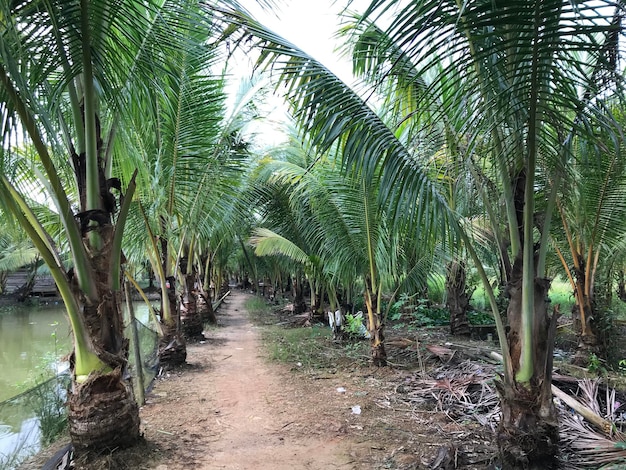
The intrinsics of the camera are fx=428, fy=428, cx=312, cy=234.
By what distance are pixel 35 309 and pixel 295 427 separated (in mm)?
22717

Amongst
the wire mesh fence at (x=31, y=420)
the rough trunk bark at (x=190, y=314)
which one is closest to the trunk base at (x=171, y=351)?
the rough trunk bark at (x=190, y=314)

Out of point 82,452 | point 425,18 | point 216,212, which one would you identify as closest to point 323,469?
point 82,452

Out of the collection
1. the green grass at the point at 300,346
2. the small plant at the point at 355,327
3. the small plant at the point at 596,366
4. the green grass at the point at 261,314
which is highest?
the small plant at the point at 355,327

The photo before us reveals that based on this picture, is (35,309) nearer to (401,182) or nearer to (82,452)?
(82,452)

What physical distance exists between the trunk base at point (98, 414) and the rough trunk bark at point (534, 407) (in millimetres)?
2856

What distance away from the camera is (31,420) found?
322 cm

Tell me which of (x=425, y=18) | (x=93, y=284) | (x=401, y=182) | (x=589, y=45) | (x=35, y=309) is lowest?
(x=35, y=309)

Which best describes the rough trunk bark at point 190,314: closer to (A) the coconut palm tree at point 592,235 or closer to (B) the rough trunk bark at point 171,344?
(B) the rough trunk bark at point 171,344

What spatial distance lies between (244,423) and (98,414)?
66.1 inches

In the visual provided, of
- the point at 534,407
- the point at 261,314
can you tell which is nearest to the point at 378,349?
the point at 534,407

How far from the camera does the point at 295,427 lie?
14.2 feet

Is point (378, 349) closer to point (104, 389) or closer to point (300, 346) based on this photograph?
point (300, 346)

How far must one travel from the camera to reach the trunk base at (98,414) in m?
3.12

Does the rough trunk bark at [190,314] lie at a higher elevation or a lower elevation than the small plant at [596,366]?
higher
